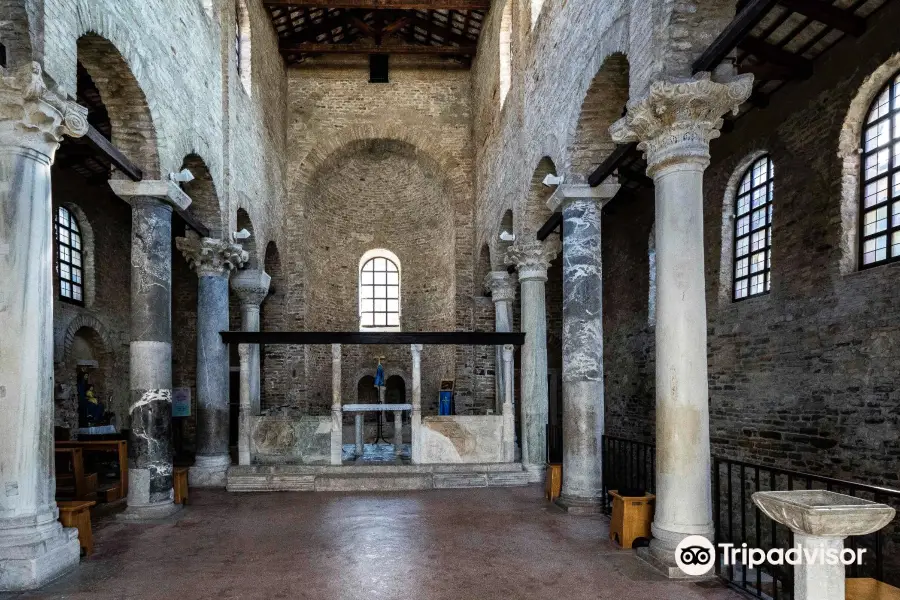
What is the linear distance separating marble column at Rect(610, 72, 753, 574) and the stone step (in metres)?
5.31

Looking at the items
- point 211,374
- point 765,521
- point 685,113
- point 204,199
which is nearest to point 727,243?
point 765,521

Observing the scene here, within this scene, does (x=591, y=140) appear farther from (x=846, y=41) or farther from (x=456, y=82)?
(x=456, y=82)

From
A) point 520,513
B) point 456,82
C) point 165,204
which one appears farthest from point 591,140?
point 456,82

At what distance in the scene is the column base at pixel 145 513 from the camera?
8.87 m

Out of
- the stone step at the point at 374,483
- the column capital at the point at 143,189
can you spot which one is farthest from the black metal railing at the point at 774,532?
the column capital at the point at 143,189

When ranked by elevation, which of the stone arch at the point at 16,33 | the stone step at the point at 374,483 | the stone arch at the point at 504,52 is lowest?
the stone step at the point at 374,483

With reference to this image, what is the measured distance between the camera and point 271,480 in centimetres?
1121

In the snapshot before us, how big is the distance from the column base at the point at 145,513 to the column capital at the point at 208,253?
444cm

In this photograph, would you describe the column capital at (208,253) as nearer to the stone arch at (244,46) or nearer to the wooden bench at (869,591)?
the stone arch at (244,46)

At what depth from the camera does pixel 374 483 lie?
11.1 meters

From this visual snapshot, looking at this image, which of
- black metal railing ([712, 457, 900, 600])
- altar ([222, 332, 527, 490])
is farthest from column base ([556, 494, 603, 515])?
altar ([222, 332, 527, 490])

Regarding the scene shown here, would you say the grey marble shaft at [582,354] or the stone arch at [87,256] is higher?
the stone arch at [87,256]

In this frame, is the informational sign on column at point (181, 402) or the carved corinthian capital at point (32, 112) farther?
the informational sign on column at point (181, 402)

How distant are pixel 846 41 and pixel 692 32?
15.8 ft
